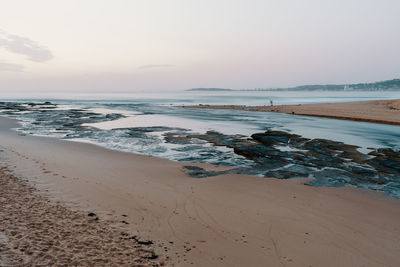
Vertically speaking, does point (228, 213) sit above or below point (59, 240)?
below

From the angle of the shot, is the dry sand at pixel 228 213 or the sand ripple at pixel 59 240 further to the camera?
the dry sand at pixel 228 213

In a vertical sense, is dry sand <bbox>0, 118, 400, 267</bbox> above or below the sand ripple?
below

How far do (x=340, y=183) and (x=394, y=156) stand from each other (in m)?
6.19

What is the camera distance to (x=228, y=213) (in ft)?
22.0

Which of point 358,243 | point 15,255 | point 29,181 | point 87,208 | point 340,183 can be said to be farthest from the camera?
point 340,183

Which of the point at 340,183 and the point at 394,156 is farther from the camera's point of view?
the point at 394,156

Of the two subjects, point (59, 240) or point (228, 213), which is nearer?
point (59, 240)

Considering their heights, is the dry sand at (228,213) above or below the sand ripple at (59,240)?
below

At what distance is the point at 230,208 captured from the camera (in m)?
6.99

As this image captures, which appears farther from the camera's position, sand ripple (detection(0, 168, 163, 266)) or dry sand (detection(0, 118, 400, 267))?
dry sand (detection(0, 118, 400, 267))

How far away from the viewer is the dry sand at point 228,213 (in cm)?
500

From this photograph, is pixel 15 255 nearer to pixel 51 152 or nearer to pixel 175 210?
pixel 175 210

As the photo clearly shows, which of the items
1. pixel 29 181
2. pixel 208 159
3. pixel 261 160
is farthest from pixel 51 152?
pixel 261 160

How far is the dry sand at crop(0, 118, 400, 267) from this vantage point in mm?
5000
